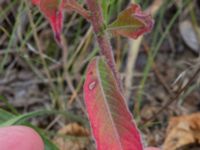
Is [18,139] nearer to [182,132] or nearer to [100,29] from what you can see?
[100,29]

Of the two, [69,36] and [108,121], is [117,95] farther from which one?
[69,36]

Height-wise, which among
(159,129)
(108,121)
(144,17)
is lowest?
(159,129)

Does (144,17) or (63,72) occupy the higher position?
(144,17)

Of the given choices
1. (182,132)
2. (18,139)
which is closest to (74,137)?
(182,132)

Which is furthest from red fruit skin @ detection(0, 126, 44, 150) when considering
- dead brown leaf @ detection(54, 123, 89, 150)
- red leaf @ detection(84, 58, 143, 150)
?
dead brown leaf @ detection(54, 123, 89, 150)

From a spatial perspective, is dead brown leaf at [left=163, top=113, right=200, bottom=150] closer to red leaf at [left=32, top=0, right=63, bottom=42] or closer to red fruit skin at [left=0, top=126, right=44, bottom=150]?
red fruit skin at [left=0, top=126, right=44, bottom=150]

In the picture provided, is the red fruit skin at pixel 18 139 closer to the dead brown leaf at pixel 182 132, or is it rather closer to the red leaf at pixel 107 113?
the red leaf at pixel 107 113

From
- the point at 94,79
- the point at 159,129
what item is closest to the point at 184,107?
the point at 159,129
